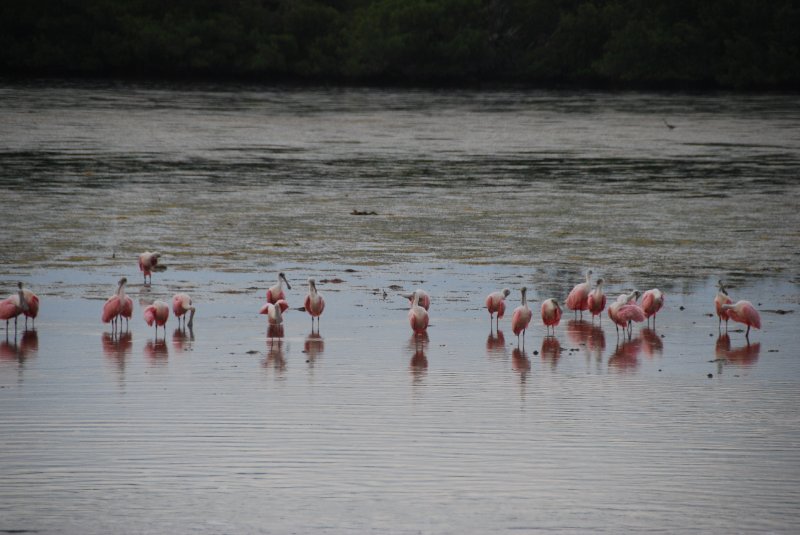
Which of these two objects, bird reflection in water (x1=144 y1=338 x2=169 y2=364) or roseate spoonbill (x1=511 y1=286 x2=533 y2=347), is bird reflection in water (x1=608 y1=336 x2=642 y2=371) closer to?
roseate spoonbill (x1=511 y1=286 x2=533 y2=347)

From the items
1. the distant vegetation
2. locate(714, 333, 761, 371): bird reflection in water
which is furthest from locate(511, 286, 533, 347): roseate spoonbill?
the distant vegetation

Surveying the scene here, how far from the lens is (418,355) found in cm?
1180

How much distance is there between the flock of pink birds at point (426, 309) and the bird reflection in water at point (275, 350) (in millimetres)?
80

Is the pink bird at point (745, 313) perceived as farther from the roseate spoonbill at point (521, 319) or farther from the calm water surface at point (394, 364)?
the roseate spoonbill at point (521, 319)

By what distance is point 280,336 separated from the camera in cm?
1254

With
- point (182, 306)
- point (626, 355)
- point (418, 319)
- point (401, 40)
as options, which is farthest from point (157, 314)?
point (401, 40)

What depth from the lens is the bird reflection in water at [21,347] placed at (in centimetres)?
1163

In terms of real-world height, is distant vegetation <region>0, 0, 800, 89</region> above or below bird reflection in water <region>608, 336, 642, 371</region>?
above

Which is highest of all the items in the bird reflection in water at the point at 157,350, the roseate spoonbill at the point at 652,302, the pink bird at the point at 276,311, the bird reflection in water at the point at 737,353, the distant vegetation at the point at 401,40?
the distant vegetation at the point at 401,40

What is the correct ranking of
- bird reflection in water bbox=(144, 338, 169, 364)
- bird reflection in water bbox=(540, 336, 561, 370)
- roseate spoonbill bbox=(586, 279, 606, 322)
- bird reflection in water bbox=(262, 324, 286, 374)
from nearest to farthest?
bird reflection in water bbox=(262, 324, 286, 374) < bird reflection in water bbox=(144, 338, 169, 364) < bird reflection in water bbox=(540, 336, 561, 370) < roseate spoonbill bbox=(586, 279, 606, 322)

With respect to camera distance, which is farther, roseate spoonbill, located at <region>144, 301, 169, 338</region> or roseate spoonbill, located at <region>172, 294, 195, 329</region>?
roseate spoonbill, located at <region>172, 294, 195, 329</region>

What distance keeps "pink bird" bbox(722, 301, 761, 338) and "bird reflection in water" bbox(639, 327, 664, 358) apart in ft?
2.19

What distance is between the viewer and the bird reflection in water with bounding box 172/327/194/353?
1202 centimetres

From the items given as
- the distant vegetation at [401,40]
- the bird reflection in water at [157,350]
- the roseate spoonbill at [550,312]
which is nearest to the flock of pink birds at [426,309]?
the roseate spoonbill at [550,312]
